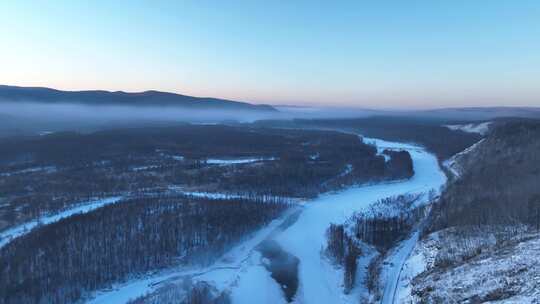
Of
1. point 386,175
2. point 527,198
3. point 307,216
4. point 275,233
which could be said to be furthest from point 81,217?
point 386,175

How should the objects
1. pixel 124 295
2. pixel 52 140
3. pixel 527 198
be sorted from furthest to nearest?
pixel 52 140
pixel 527 198
pixel 124 295

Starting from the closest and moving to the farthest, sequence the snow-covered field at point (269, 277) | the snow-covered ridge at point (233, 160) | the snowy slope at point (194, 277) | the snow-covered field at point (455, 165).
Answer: the snowy slope at point (194, 277), the snow-covered field at point (269, 277), the snow-covered field at point (455, 165), the snow-covered ridge at point (233, 160)

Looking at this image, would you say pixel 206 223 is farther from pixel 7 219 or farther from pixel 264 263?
pixel 7 219

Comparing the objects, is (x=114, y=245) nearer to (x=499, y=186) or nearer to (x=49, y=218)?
(x=49, y=218)

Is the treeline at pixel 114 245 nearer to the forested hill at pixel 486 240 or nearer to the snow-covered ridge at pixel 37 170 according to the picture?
the forested hill at pixel 486 240

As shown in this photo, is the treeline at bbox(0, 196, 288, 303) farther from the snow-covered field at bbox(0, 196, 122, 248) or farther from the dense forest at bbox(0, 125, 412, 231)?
the dense forest at bbox(0, 125, 412, 231)

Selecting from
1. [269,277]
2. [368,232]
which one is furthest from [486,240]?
[269,277]

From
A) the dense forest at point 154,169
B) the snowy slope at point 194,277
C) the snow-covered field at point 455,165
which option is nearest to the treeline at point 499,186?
the snow-covered field at point 455,165

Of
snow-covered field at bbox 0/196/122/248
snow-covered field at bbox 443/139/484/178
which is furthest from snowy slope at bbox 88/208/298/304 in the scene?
snow-covered field at bbox 443/139/484/178
